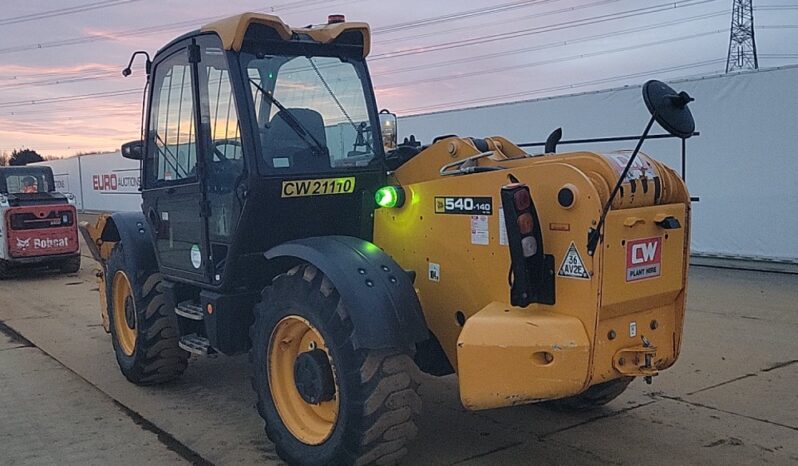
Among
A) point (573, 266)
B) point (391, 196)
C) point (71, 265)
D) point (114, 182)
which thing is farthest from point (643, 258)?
point (114, 182)

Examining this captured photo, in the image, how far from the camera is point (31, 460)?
4539 millimetres

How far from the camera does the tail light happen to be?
11.8ft

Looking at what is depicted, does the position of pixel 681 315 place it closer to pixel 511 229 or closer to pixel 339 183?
pixel 511 229

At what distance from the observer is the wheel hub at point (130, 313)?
6066 millimetres

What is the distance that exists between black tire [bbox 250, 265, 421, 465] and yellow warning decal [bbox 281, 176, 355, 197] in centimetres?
68

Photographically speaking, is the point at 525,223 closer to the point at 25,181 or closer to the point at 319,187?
the point at 319,187

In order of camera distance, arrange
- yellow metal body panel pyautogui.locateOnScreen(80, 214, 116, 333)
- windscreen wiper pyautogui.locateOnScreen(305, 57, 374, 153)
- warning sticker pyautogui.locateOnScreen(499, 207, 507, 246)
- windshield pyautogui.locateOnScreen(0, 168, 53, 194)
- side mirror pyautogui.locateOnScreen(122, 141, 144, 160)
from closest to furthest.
Answer: warning sticker pyautogui.locateOnScreen(499, 207, 507, 246) → windscreen wiper pyautogui.locateOnScreen(305, 57, 374, 153) → side mirror pyautogui.locateOnScreen(122, 141, 144, 160) → yellow metal body panel pyautogui.locateOnScreen(80, 214, 116, 333) → windshield pyautogui.locateOnScreen(0, 168, 53, 194)

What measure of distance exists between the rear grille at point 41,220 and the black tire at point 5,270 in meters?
0.67

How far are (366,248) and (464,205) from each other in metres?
0.58

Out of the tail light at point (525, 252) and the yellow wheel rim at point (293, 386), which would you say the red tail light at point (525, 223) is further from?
the yellow wheel rim at point (293, 386)

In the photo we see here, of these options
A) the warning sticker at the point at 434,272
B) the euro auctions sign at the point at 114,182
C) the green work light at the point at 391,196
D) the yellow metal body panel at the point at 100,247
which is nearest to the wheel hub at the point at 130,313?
the yellow metal body panel at the point at 100,247

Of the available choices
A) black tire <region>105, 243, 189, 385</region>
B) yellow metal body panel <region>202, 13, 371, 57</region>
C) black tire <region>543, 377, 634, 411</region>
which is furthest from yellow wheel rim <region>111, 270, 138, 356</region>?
black tire <region>543, 377, 634, 411</region>

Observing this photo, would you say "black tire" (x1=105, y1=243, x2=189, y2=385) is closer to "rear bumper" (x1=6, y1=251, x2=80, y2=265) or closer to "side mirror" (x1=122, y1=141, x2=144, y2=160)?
"side mirror" (x1=122, y1=141, x2=144, y2=160)

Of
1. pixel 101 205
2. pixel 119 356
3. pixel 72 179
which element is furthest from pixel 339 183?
pixel 72 179
